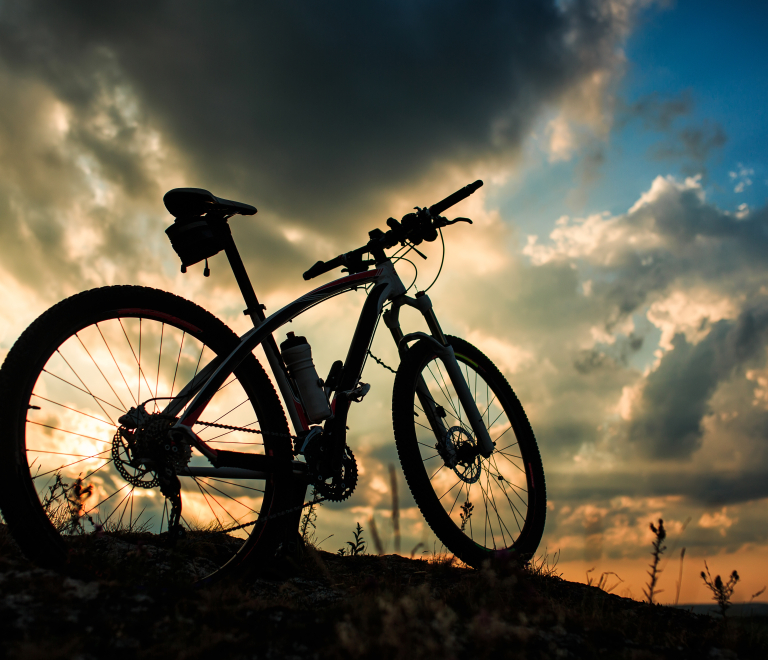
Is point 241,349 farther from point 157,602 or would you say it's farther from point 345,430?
point 157,602

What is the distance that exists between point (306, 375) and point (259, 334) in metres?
0.42

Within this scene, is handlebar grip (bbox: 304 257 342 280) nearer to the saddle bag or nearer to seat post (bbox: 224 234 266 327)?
seat post (bbox: 224 234 266 327)

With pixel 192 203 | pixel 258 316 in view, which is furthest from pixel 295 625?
pixel 192 203

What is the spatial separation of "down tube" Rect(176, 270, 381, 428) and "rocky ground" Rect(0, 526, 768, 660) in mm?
666

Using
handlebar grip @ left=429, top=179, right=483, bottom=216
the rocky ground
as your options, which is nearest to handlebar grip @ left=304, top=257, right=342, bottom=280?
handlebar grip @ left=429, top=179, right=483, bottom=216

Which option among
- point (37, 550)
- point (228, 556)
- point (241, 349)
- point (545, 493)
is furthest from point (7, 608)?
point (545, 493)

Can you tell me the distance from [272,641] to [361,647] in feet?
1.24

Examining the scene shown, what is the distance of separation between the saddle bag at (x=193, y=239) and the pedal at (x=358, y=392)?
1.16 m

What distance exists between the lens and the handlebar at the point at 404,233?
11.9ft

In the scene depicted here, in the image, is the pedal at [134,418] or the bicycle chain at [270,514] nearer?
the pedal at [134,418]

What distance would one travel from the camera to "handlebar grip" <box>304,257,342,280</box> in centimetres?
361

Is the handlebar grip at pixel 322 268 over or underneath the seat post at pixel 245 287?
over

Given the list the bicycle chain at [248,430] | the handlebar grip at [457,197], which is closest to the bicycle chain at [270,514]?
the bicycle chain at [248,430]

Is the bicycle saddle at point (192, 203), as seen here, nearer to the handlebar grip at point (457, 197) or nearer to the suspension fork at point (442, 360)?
the suspension fork at point (442, 360)
